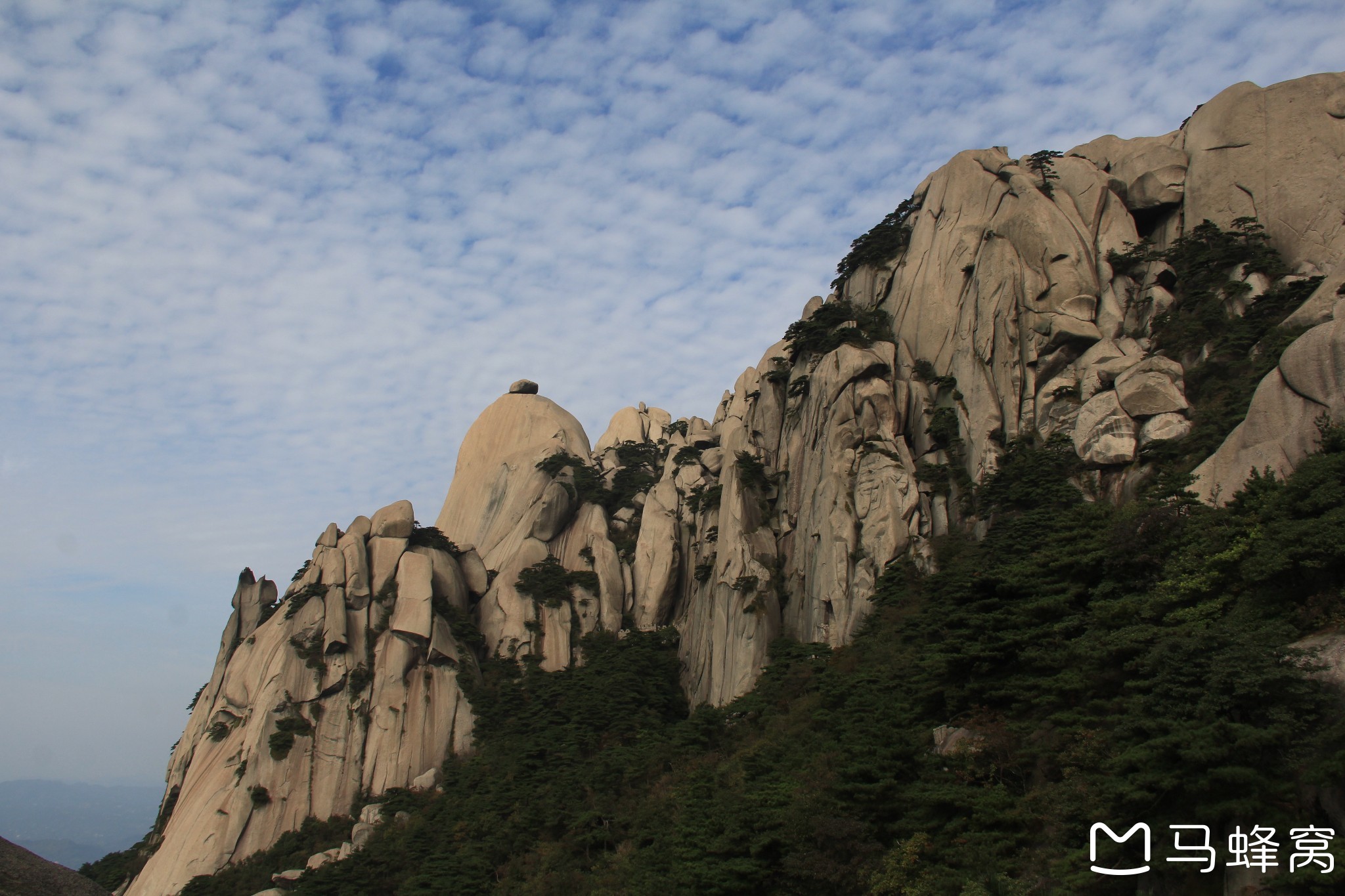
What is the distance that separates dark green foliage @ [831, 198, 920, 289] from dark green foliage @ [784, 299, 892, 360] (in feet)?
6.40

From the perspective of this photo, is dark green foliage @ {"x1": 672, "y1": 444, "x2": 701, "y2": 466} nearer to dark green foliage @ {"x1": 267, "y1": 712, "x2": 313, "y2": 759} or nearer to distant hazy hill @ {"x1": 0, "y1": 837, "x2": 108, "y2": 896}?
dark green foliage @ {"x1": 267, "y1": 712, "x2": 313, "y2": 759}

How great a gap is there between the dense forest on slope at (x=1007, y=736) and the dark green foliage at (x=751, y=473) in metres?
8.13

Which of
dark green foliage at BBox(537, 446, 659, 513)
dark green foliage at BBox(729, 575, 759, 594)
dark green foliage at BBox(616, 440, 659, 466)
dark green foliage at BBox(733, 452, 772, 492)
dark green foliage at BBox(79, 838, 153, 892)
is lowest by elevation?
dark green foliage at BBox(79, 838, 153, 892)

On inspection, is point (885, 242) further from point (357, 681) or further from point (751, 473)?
point (357, 681)

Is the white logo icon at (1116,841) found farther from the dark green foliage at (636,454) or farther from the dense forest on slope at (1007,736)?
the dark green foliage at (636,454)

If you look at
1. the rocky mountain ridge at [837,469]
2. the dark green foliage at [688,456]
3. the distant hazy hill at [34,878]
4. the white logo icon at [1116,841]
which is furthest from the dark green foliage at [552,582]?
the distant hazy hill at [34,878]

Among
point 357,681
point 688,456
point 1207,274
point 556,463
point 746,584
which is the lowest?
point 357,681

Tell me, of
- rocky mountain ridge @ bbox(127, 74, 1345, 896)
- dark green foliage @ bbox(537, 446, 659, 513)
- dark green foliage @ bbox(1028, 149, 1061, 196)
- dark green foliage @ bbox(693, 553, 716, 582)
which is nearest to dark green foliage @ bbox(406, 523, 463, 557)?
rocky mountain ridge @ bbox(127, 74, 1345, 896)

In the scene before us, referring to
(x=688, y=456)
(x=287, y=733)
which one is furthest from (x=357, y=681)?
(x=688, y=456)

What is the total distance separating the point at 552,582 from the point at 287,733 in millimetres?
12692

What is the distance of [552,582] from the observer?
42.0 metres

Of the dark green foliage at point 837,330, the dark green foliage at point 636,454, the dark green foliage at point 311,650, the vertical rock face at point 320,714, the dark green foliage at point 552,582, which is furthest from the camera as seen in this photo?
the dark green foliage at point 636,454

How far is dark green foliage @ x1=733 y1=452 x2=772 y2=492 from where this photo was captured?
34.3 metres

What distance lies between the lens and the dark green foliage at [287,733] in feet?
118
